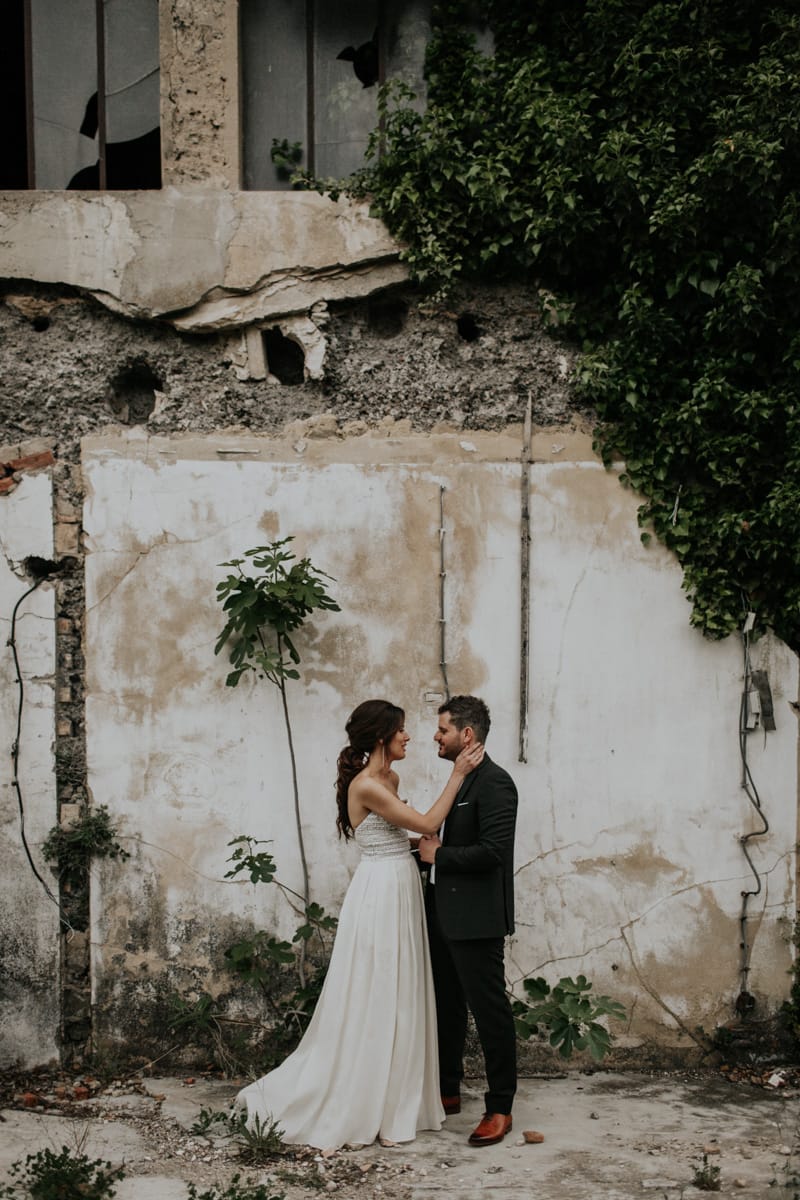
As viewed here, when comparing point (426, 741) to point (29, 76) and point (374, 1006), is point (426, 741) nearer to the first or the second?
point (374, 1006)

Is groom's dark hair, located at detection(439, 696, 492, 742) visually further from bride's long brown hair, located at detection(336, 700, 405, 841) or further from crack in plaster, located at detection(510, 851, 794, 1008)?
crack in plaster, located at detection(510, 851, 794, 1008)

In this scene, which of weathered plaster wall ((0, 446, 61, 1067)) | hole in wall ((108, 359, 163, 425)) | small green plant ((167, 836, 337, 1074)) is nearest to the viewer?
small green plant ((167, 836, 337, 1074))

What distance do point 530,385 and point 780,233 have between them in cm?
144

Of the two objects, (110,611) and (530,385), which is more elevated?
(530,385)

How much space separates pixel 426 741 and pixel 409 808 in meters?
0.96

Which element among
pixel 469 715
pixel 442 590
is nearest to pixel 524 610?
pixel 442 590

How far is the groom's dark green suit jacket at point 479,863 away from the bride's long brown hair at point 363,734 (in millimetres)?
458

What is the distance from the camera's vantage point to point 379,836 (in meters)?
4.68

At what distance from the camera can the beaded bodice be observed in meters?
4.68

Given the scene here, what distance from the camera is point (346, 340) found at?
5676 millimetres

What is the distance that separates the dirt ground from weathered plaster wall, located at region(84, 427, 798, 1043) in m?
0.46

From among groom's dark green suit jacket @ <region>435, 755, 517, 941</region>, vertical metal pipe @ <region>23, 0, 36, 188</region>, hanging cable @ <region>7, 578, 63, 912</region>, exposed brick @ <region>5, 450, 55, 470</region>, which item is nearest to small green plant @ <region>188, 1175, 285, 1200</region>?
groom's dark green suit jacket @ <region>435, 755, 517, 941</region>

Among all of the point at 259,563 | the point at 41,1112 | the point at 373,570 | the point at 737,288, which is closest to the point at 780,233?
the point at 737,288

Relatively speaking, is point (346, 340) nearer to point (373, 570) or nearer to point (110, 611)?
point (373, 570)
